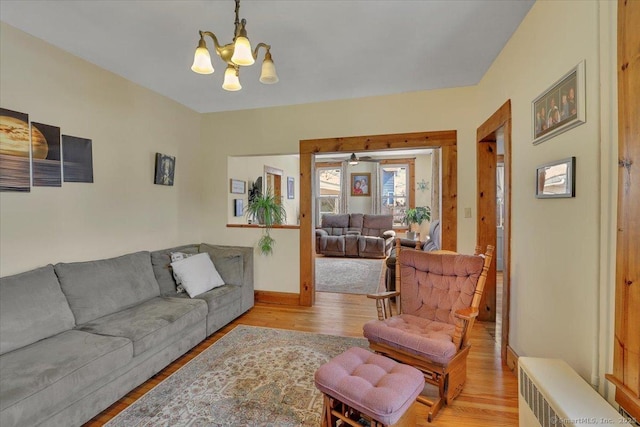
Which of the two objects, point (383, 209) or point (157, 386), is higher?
point (383, 209)

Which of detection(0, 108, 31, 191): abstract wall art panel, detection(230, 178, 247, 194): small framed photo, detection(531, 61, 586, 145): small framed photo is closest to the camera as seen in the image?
detection(531, 61, 586, 145): small framed photo

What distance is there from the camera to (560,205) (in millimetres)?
1688

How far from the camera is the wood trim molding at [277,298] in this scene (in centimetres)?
392

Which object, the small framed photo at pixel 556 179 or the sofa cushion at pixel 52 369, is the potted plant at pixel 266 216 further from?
the small framed photo at pixel 556 179

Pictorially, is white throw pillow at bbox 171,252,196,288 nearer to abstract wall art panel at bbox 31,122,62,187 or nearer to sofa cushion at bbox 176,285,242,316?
sofa cushion at bbox 176,285,242,316

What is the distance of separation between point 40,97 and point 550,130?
11.9ft

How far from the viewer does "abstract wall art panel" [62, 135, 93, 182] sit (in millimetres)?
2510

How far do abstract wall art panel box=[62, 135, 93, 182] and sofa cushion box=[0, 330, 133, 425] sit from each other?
51.9 inches

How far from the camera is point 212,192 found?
4.23m

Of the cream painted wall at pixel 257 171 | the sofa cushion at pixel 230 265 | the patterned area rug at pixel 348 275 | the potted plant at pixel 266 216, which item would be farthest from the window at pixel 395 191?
the sofa cushion at pixel 230 265

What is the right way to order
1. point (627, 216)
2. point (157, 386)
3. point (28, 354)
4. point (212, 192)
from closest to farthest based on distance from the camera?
point (627, 216) → point (28, 354) → point (157, 386) → point (212, 192)

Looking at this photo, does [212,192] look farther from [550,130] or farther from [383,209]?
[383,209]

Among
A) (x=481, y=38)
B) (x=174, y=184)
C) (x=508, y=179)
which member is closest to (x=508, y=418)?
(x=508, y=179)

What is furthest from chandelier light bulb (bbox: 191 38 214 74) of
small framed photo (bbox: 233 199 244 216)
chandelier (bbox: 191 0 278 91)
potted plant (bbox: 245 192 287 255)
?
small framed photo (bbox: 233 199 244 216)
